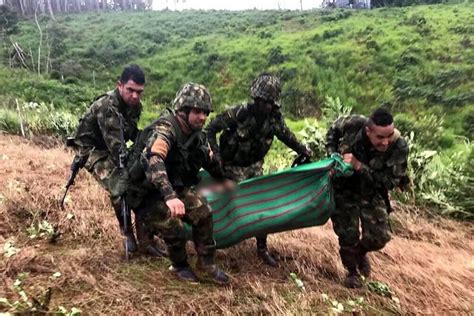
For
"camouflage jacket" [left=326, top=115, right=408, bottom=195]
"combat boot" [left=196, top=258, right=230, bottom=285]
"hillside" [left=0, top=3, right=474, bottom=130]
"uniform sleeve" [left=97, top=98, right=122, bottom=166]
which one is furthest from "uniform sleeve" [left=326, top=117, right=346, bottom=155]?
"hillside" [left=0, top=3, right=474, bottom=130]

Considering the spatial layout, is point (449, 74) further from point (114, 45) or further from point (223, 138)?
point (114, 45)

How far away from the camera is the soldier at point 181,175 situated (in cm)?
317

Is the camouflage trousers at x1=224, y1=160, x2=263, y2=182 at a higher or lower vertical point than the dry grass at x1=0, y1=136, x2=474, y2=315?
higher

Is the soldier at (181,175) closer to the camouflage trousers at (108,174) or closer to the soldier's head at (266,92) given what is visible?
the camouflage trousers at (108,174)

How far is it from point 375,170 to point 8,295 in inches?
105

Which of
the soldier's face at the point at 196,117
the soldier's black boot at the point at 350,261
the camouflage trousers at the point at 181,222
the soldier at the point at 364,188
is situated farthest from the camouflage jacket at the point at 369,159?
the soldier's face at the point at 196,117

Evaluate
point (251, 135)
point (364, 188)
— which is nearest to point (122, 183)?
point (251, 135)

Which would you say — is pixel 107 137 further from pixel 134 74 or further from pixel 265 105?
pixel 265 105

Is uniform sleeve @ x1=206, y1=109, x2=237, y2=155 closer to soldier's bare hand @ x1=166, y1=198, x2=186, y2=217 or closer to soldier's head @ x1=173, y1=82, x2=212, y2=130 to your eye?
soldier's head @ x1=173, y1=82, x2=212, y2=130

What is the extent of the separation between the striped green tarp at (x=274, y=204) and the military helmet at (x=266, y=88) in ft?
1.97

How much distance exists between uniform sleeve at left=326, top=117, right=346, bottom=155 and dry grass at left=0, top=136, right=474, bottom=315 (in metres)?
0.92

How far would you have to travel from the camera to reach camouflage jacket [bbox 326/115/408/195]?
3.65 m

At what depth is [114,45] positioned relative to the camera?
2727cm

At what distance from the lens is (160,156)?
3.02 metres
